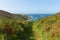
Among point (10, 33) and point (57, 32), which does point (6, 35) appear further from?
point (57, 32)

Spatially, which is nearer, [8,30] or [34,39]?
[8,30]

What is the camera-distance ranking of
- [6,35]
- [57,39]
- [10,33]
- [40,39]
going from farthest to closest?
[40,39], [10,33], [6,35], [57,39]

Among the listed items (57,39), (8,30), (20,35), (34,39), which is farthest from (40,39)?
(57,39)

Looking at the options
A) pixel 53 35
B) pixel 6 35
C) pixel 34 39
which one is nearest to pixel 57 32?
pixel 53 35

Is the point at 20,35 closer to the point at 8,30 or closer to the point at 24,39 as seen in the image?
the point at 24,39

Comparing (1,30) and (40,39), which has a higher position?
(1,30)

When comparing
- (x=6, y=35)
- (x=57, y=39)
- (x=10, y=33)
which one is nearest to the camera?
(x=57, y=39)

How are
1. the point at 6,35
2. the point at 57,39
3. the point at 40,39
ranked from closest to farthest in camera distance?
the point at 57,39, the point at 6,35, the point at 40,39

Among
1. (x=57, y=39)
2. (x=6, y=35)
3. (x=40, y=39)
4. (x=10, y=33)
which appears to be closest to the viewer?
(x=57, y=39)

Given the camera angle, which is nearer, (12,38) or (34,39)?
(12,38)
